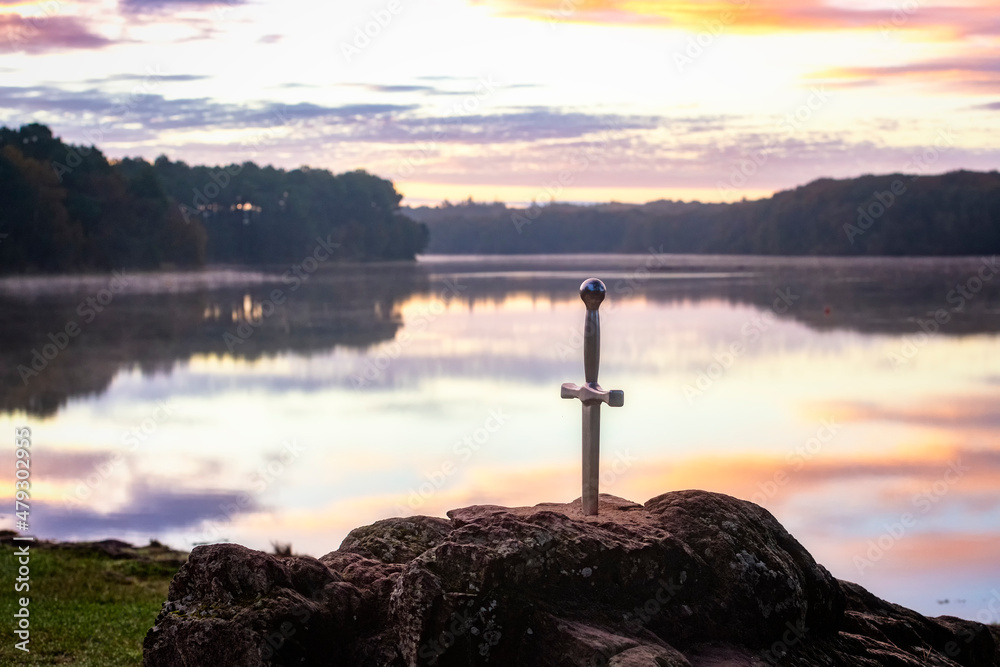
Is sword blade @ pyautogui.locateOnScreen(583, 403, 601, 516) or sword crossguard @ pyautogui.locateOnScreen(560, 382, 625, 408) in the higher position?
sword crossguard @ pyautogui.locateOnScreen(560, 382, 625, 408)

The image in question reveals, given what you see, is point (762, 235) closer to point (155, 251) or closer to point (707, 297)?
point (155, 251)

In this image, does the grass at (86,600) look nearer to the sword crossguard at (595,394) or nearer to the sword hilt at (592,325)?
the sword crossguard at (595,394)

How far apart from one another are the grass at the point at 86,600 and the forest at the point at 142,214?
72.1 metres

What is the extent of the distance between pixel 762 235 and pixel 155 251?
111926 mm

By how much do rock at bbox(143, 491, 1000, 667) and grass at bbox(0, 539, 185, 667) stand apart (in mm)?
3415

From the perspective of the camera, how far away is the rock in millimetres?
4984

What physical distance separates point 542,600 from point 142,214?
9561cm

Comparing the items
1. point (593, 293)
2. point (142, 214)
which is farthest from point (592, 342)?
point (142, 214)

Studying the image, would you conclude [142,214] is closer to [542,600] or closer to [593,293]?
[593,293]

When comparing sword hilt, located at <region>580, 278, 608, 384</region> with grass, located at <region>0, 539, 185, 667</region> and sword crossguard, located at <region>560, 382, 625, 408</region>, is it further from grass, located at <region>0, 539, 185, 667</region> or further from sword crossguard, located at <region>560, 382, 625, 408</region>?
grass, located at <region>0, 539, 185, 667</region>

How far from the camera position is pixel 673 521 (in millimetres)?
5754

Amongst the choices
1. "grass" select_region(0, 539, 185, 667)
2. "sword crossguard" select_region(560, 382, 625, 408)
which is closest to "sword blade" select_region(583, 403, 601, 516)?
"sword crossguard" select_region(560, 382, 625, 408)

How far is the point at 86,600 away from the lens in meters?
10.5

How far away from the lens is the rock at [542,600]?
4984mm
